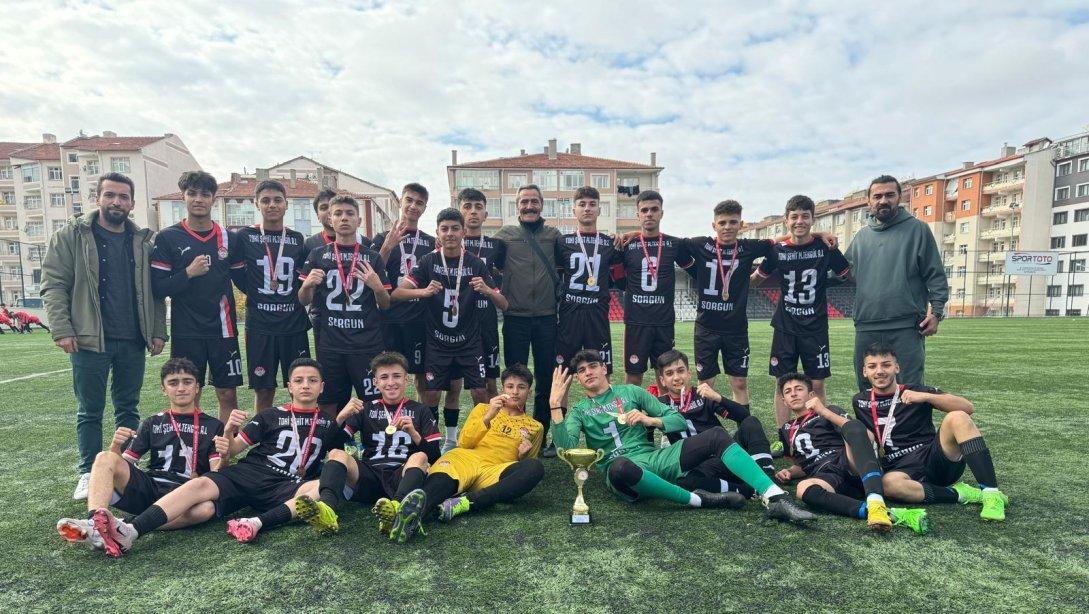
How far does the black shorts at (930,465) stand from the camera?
11.3 feet

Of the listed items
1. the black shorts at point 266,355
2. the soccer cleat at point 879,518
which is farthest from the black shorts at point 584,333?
the soccer cleat at point 879,518

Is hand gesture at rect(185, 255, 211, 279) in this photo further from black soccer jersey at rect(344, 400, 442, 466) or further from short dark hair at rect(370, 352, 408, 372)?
black soccer jersey at rect(344, 400, 442, 466)

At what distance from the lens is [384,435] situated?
3.76 metres

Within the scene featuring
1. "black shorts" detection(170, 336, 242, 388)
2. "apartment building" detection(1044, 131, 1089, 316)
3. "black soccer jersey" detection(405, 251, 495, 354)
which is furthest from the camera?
"apartment building" detection(1044, 131, 1089, 316)

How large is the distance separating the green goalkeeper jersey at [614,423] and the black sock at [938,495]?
151cm

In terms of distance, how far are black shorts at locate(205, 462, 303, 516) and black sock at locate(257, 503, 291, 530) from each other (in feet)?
0.57

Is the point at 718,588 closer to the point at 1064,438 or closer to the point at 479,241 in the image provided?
the point at 479,241

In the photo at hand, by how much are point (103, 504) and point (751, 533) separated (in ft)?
11.9

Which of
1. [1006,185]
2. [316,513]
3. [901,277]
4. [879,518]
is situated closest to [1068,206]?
[1006,185]

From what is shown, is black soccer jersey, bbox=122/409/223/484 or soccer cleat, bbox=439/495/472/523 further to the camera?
black soccer jersey, bbox=122/409/223/484

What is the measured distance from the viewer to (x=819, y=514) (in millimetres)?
3355

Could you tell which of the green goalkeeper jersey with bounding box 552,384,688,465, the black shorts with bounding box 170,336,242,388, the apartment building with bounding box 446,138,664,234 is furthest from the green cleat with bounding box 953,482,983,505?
the apartment building with bounding box 446,138,664,234

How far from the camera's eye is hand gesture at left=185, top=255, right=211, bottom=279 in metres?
4.34

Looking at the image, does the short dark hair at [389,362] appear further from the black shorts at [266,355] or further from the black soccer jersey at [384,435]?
the black shorts at [266,355]
